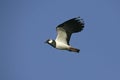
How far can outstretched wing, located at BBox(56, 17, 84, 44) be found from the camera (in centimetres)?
4188

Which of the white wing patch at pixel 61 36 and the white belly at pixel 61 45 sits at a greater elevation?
the white wing patch at pixel 61 36

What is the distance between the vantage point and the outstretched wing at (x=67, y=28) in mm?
41875

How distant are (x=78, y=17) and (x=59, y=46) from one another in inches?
79.5

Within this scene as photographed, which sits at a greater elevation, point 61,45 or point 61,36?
point 61,36

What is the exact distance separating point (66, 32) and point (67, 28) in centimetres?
26

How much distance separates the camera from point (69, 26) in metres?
42.0

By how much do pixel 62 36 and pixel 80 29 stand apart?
3.79ft

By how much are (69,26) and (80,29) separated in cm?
65

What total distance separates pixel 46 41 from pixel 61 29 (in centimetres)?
119

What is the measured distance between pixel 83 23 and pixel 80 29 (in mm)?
380

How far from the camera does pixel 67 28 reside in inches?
1658

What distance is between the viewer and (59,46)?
42.2m

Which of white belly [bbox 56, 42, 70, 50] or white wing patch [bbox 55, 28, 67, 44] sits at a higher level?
white wing patch [bbox 55, 28, 67, 44]

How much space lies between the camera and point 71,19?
4178 centimetres
